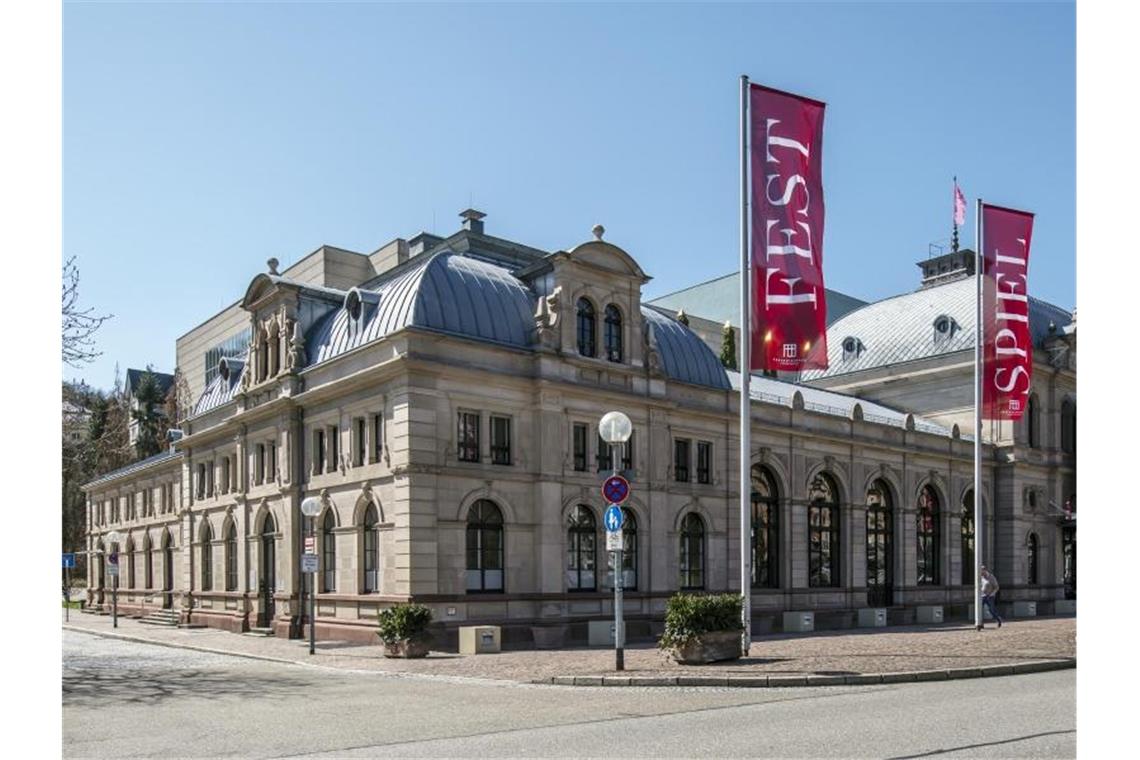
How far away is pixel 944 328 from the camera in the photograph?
5422cm

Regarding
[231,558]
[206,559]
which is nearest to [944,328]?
[231,558]

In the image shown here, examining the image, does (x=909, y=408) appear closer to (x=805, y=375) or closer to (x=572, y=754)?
(x=805, y=375)

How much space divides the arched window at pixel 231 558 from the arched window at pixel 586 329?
1562cm

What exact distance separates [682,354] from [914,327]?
2202 centimetres

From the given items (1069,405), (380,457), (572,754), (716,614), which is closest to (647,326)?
(380,457)

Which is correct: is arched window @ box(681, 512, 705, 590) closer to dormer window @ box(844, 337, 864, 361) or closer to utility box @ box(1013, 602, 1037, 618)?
utility box @ box(1013, 602, 1037, 618)

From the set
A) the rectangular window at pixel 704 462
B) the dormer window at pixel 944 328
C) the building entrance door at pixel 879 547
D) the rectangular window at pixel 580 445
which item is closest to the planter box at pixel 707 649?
the rectangular window at pixel 580 445

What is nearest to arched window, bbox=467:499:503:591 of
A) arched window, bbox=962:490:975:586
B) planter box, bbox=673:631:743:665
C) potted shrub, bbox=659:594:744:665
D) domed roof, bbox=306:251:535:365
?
domed roof, bbox=306:251:535:365

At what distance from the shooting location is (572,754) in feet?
39.5

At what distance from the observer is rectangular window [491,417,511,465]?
3203cm

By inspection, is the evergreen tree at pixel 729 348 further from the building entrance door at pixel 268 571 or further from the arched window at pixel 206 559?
the building entrance door at pixel 268 571

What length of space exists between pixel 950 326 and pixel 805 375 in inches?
382

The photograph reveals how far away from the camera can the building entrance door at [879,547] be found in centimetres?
4481

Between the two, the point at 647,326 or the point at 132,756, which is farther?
the point at 647,326
